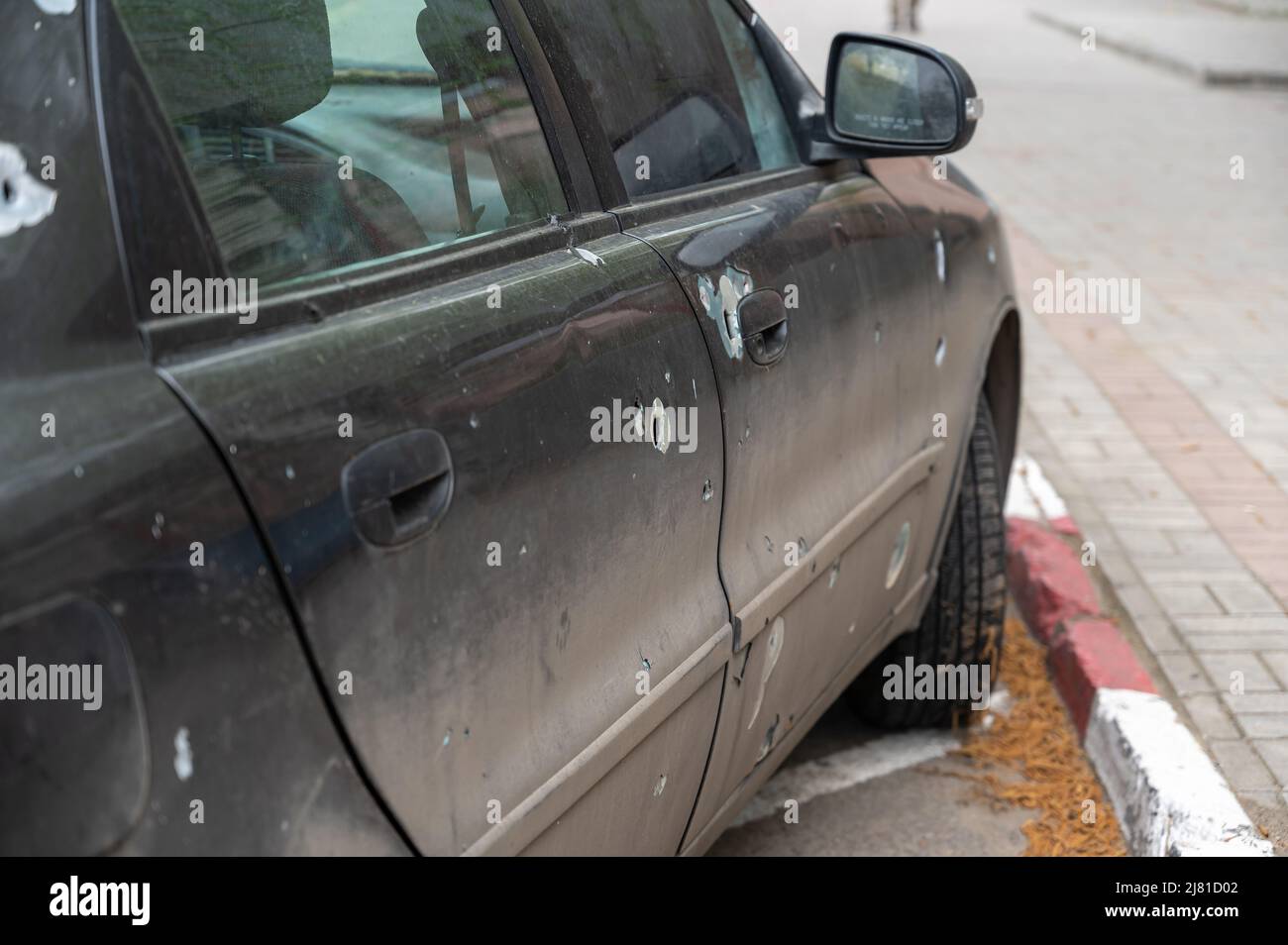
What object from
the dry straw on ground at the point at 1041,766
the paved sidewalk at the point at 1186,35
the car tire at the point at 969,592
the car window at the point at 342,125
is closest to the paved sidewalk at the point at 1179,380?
the dry straw on ground at the point at 1041,766

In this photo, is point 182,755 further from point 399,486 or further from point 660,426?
point 660,426

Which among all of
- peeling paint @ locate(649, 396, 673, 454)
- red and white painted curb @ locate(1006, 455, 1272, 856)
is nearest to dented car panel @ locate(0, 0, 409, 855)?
peeling paint @ locate(649, 396, 673, 454)

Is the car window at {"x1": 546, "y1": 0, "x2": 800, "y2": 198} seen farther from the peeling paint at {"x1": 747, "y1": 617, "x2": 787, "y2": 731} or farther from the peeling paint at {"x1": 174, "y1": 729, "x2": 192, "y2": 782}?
the peeling paint at {"x1": 174, "y1": 729, "x2": 192, "y2": 782}

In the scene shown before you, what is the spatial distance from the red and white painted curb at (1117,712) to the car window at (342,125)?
72.8 inches

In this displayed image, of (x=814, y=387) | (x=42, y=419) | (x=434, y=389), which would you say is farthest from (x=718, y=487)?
(x=42, y=419)

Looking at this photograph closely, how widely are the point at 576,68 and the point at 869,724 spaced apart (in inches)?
83.1

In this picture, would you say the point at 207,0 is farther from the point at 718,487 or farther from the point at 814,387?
the point at 814,387

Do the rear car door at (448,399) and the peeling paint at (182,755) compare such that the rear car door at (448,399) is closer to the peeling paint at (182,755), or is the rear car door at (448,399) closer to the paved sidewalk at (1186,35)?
the peeling paint at (182,755)

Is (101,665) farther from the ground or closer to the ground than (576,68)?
closer to the ground

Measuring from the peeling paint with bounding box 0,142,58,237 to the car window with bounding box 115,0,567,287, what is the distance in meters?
0.17

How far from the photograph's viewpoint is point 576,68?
7.04 feet

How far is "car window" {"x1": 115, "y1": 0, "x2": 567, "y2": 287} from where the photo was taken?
1484 millimetres

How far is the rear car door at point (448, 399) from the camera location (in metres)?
1.37
